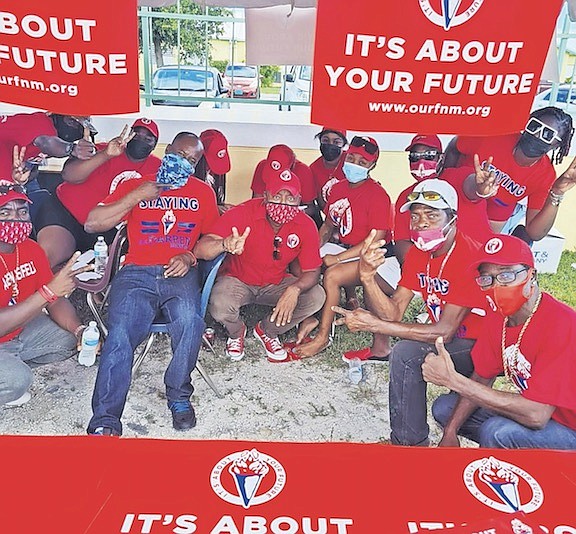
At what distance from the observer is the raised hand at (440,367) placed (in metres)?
2.57

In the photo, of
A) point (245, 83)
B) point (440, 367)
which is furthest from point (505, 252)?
point (245, 83)

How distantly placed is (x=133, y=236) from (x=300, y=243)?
1101 millimetres

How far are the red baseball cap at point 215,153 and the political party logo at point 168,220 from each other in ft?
3.54

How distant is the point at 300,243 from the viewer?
13.3 feet

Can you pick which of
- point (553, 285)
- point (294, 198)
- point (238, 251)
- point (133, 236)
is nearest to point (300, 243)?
point (294, 198)

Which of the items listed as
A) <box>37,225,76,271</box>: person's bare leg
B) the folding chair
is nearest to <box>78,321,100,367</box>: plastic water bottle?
the folding chair

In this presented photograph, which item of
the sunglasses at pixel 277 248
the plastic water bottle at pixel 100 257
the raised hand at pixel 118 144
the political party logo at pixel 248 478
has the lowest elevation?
the plastic water bottle at pixel 100 257

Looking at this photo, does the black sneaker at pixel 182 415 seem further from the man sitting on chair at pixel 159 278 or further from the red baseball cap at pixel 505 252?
the red baseball cap at pixel 505 252

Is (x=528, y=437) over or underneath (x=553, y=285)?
over

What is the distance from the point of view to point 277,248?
4078 millimetres

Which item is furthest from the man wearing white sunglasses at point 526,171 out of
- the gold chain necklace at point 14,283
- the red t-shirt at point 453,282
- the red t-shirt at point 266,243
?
the gold chain necklace at point 14,283

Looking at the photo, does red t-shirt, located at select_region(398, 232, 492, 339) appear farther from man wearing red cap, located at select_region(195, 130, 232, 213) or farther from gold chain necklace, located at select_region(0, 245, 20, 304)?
gold chain necklace, located at select_region(0, 245, 20, 304)

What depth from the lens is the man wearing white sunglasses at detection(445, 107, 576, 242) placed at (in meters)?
3.87

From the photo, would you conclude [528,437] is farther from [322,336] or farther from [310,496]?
[322,336]
